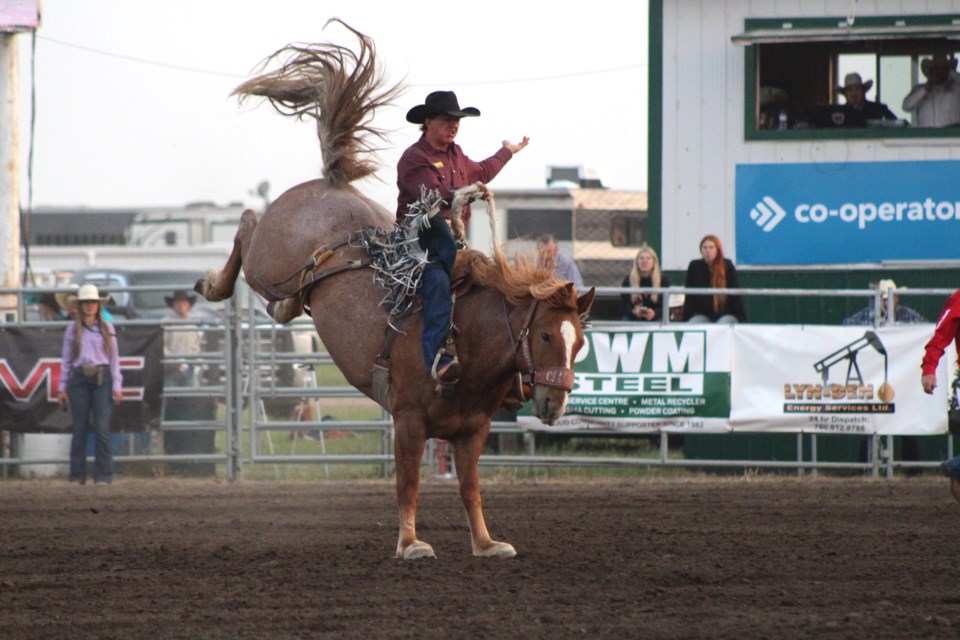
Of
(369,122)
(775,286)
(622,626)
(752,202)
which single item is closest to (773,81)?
(752,202)

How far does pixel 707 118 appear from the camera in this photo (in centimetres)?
1441

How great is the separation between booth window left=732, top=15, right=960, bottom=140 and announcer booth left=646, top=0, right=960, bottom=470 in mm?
15

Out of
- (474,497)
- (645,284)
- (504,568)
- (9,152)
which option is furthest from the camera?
(9,152)

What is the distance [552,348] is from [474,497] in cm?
110

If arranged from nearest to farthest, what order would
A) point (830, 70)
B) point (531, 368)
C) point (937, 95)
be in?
point (531, 368) < point (937, 95) < point (830, 70)

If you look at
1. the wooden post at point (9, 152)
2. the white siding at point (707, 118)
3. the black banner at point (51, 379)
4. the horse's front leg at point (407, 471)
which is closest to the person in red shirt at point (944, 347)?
the horse's front leg at point (407, 471)

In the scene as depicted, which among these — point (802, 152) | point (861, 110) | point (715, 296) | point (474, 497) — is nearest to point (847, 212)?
point (802, 152)

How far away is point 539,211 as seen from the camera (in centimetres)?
2500

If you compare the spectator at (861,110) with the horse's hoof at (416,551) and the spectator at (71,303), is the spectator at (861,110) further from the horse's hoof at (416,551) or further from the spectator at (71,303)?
the horse's hoof at (416,551)

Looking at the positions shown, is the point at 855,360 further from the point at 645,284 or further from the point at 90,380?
the point at 90,380

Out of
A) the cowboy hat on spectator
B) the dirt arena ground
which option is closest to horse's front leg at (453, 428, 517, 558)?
the dirt arena ground

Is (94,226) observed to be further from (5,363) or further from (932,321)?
(932,321)

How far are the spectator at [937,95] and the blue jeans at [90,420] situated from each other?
8947 millimetres

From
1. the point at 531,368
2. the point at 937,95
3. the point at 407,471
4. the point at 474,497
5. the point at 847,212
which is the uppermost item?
the point at 937,95
